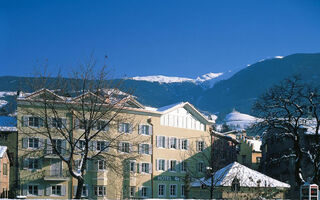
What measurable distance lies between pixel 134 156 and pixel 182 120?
38.3 ft

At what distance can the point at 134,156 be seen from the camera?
63.2 meters

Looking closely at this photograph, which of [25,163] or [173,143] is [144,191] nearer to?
[173,143]

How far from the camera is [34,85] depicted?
39.2m

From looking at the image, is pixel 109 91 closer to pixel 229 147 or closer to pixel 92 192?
pixel 92 192

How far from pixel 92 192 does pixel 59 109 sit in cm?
1076

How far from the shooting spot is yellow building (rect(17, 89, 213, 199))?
58.8m

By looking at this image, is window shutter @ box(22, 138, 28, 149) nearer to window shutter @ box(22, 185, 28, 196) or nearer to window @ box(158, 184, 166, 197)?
window shutter @ box(22, 185, 28, 196)

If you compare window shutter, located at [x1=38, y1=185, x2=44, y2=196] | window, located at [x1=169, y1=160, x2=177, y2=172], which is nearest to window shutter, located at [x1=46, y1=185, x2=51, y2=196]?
window shutter, located at [x1=38, y1=185, x2=44, y2=196]

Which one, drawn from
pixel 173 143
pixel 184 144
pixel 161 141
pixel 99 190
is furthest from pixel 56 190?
pixel 184 144

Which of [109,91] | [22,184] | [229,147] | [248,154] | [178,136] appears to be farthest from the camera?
[248,154]

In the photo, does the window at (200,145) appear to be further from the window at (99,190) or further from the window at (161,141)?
the window at (99,190)

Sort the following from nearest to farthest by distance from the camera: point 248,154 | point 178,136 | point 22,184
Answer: point 22,184, point 178,136, point 248,154

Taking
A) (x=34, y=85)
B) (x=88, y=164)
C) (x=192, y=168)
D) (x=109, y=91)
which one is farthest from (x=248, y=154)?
(x=34, y=85)

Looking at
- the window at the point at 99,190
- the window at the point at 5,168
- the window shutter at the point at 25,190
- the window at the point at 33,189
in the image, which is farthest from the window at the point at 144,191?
the window at the point at 5,168
